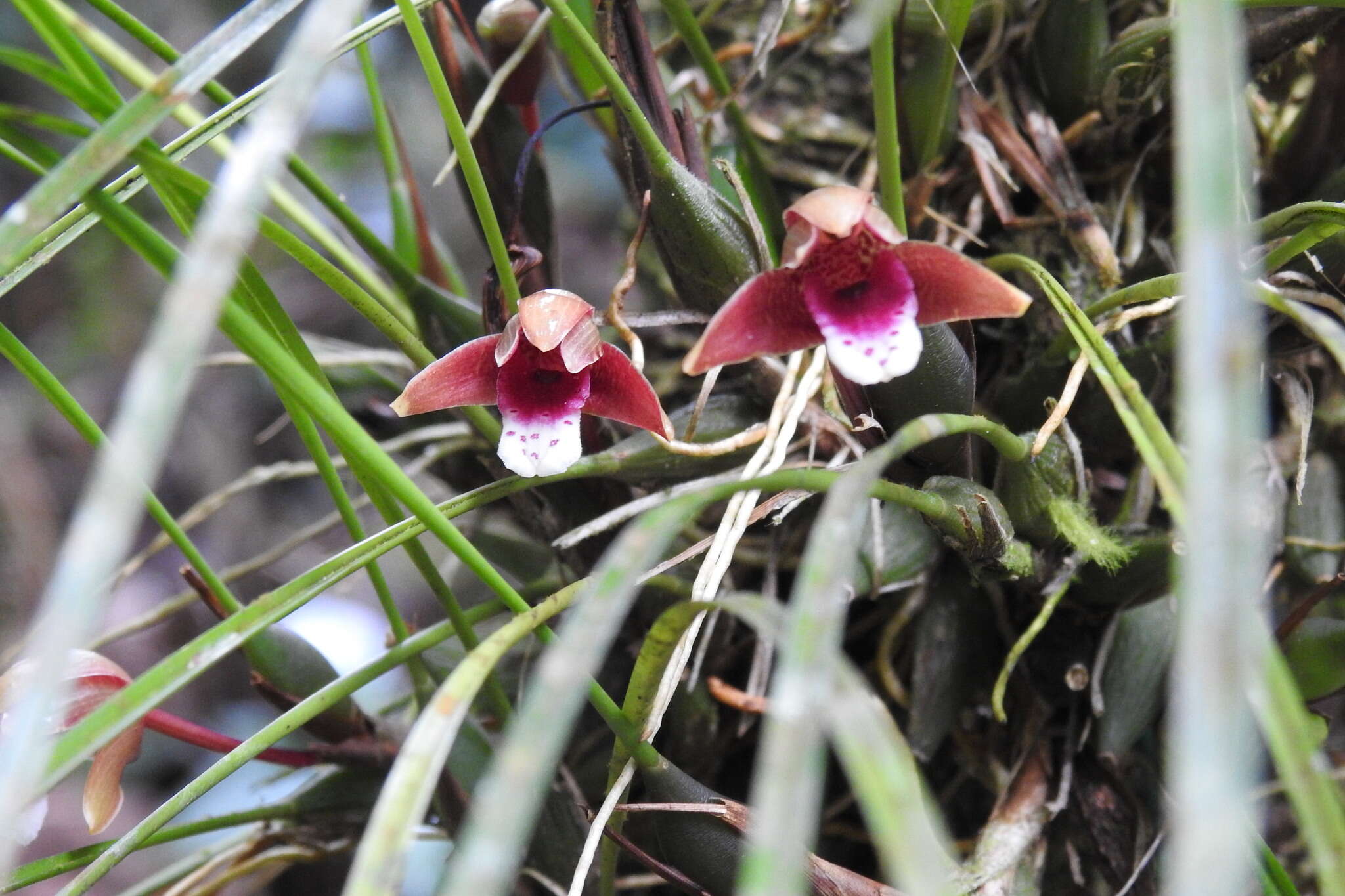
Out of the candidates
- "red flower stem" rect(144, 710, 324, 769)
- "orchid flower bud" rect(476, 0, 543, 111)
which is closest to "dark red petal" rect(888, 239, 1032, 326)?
"orchid flower bud" rect(476, 0, 543, 111)

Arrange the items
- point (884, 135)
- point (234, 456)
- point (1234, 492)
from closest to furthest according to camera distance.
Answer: point (1234, 492) → point (884, 135) → point (234, 456)

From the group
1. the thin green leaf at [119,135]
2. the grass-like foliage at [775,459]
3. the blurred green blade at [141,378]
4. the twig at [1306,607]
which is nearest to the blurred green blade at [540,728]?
the grass-like foliage at [775,459]

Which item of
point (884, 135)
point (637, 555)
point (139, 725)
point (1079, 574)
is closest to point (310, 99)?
point (637, 555)

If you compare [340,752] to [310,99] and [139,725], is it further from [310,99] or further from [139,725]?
[310,99]

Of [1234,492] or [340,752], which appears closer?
[1234,492]

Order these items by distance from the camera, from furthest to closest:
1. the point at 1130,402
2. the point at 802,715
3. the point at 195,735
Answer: the point at 195,735
the point at 1130,402
the point at 802,715

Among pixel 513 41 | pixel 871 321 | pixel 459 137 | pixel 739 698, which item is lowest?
pixel 739 698

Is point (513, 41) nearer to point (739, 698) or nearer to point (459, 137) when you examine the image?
point (459, 137)

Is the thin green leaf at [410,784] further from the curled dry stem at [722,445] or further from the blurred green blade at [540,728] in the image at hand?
the curled dry stem at [722,445]

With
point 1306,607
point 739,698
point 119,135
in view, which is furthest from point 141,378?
point 1306,607
